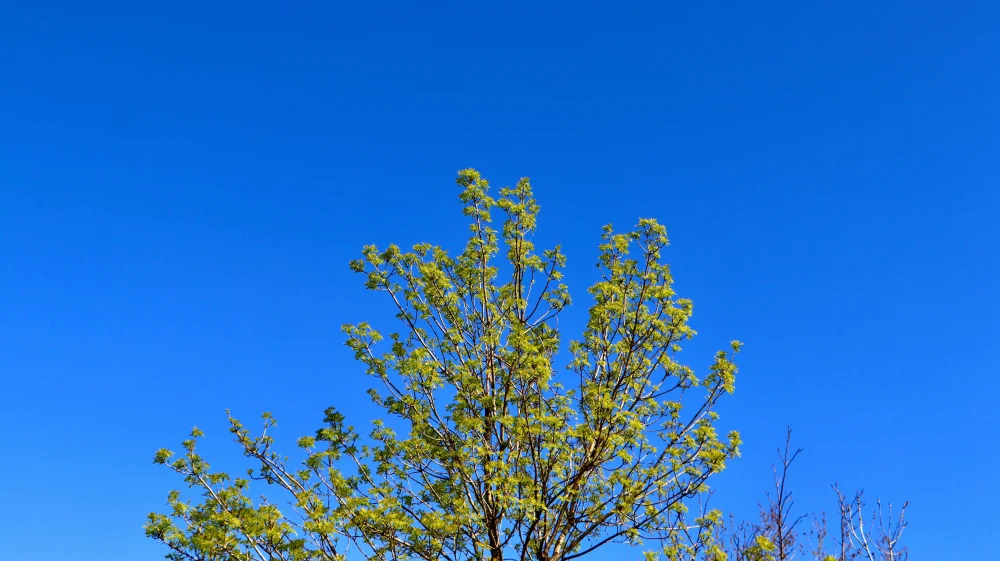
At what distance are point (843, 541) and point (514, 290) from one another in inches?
214

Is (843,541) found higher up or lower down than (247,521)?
lower down

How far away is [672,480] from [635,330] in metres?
2.03

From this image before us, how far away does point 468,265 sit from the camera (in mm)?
10781

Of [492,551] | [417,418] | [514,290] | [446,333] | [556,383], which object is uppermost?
[514,290]

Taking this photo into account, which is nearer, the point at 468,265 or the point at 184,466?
the point at 184,466

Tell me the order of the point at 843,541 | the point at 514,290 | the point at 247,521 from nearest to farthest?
the point at 843,541
the point at 247,521
the point at 514,290

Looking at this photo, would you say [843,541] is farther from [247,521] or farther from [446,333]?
[247,521]

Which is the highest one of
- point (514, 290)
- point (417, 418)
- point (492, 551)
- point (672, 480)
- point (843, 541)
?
point (514, 290)

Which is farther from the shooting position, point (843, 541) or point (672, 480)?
point (672, 480)

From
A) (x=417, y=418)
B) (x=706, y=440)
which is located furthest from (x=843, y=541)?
(x=417, y=418)

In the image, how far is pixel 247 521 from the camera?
335 inches

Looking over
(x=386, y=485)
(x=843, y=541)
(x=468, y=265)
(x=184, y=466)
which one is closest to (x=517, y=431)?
(x=386, y=485)

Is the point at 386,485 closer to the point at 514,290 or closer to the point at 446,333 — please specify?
the point at 446,333

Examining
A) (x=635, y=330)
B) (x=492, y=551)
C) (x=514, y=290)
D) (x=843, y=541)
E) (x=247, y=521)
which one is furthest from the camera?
(x=514, y=290)
